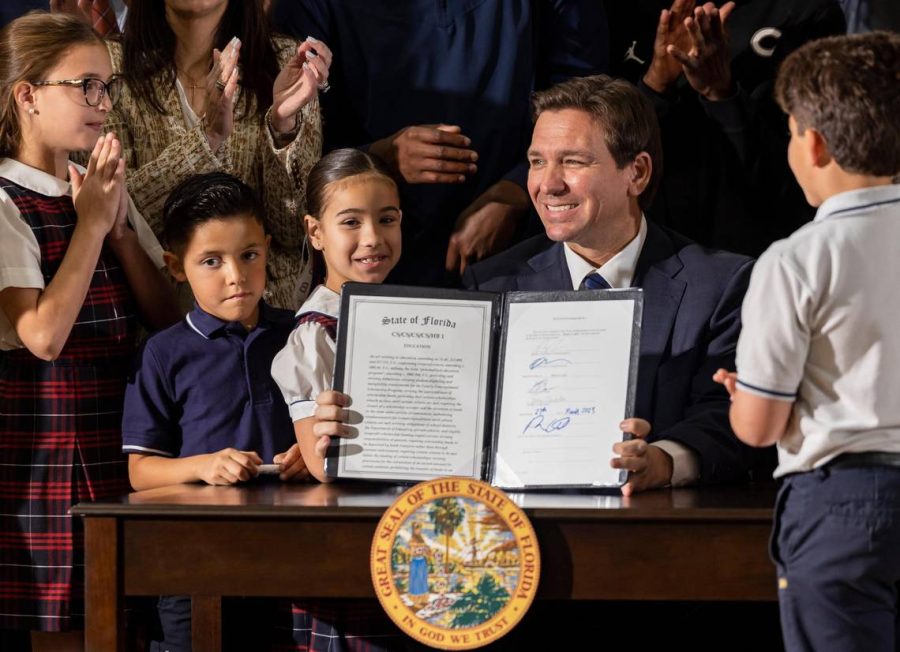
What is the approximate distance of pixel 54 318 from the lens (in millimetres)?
2756

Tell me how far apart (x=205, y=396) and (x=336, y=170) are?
0.58 metres

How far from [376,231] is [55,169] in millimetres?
728

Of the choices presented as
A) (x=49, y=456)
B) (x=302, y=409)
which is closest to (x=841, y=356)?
(x=302, y=409)

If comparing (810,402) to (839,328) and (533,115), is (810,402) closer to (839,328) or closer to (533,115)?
(839,328)

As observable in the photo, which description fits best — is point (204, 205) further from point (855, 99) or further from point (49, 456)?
point (855, 99)

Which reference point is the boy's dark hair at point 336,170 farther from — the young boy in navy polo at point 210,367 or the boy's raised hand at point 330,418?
the boy's raised hand at point 330,418

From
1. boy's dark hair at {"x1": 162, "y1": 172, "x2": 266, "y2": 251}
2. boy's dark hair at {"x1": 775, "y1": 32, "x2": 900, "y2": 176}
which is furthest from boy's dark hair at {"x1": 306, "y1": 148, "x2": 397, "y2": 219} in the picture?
boy's dark hair at {"x1": 775, "y1": 32, "x2": 900, "y2": 176}

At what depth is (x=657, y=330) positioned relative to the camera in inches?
111

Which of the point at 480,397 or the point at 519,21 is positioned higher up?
the point at 519,21

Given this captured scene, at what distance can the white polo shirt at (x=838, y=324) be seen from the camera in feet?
6.88

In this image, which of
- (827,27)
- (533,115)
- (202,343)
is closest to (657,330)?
(533,115)

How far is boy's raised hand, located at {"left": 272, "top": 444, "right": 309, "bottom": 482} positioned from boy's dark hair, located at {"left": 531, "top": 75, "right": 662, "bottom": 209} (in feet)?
3.13
